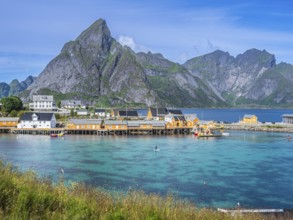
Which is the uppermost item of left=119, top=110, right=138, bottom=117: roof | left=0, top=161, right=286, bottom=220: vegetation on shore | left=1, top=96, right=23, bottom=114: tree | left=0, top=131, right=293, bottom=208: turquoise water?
left=1, top=96, right=23, bottom=114: tree

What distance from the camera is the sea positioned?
2731cm

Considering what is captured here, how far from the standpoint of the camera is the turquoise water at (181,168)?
27.6m

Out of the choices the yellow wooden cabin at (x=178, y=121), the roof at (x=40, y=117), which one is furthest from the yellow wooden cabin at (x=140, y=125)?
the roof at (x=40, y=117)

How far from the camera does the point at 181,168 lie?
3791 cm

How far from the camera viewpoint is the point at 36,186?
12.4m

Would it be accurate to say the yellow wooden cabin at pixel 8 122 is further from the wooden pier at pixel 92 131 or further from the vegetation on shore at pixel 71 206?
the vegetation on shore at pixel 71 206

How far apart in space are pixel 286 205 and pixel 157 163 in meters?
17.9

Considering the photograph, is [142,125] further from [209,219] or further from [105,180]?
[209,219]

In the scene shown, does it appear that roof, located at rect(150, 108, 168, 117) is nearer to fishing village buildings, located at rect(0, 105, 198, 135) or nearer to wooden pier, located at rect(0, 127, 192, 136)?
fishing village buildings, located at rect(0, 105, 198, 135)

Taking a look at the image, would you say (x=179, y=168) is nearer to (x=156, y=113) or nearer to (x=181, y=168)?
(x=181, y=168)

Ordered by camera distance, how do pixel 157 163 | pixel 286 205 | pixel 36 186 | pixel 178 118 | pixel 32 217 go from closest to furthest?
pixel 32 217 < pixel 36 186 < pixel 286 205 < pixel 157 163 < pixel 178 118

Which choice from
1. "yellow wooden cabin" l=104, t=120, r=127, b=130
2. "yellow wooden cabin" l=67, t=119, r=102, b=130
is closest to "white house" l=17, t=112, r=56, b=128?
"yellow wooden cabin" l=67, t=119, r=102, b=130

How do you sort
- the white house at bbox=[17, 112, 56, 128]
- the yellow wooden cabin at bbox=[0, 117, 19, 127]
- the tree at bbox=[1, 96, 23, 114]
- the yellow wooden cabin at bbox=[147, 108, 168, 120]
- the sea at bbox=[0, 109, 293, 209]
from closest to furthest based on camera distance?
the sea at bbox=[0, 109, 293, 209], the white house at bbox=[17, 112, 56, 128], the yellow wooden cabin at bbox=[0, 117, 19, 127], the tree at bbox=[1, 96, 23, 114], the yellow wooden cabin at bbox=[147, 108, 168, 120]

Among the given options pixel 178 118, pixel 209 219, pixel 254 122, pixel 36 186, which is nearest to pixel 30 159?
pixel 36 186
